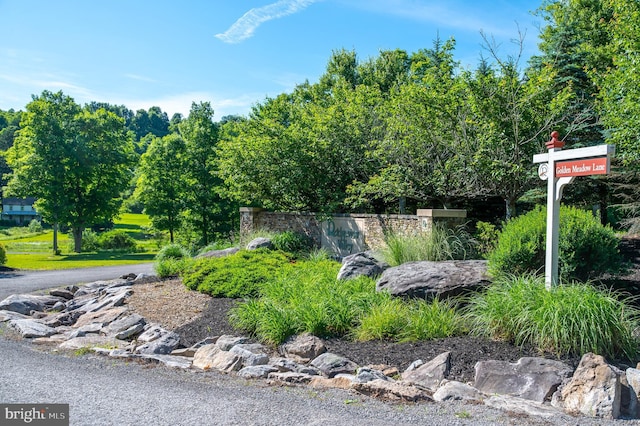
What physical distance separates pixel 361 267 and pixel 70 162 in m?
27.1

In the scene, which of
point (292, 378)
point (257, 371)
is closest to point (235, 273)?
point (257, 371)

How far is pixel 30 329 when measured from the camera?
8.61m

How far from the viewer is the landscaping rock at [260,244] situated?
1397cm

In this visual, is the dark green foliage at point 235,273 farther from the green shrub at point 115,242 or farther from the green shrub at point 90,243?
the green shrub at point 90,243

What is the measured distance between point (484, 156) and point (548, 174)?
393 cm

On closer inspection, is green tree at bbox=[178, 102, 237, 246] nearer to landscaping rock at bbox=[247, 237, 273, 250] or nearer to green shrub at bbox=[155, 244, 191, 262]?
green shrub at bbox=[155, 244, 191, 262]

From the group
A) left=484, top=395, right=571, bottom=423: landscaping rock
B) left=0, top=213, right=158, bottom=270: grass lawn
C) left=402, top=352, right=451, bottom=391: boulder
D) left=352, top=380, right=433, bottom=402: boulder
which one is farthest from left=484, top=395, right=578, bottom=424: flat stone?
left=0, top=213, right=158, bottom=270: grass lawn

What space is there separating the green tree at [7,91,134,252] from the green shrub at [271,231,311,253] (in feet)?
67.5

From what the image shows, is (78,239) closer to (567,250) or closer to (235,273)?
(235,273)

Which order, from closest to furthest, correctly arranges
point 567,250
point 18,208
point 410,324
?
point 410,324, point 567,250, point 18,208

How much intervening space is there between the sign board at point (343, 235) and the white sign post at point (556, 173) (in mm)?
7045

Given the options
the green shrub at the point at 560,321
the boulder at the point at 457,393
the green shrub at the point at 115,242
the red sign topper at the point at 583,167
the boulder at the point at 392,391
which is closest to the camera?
the boulder at the point at 392,391

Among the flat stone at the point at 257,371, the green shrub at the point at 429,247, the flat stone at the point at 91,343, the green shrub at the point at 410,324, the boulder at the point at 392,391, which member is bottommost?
the flat stone at the point at 91,343

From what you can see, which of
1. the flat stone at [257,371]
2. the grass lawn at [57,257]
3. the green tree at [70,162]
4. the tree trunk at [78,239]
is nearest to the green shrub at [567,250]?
the flat stone at [257,371]
